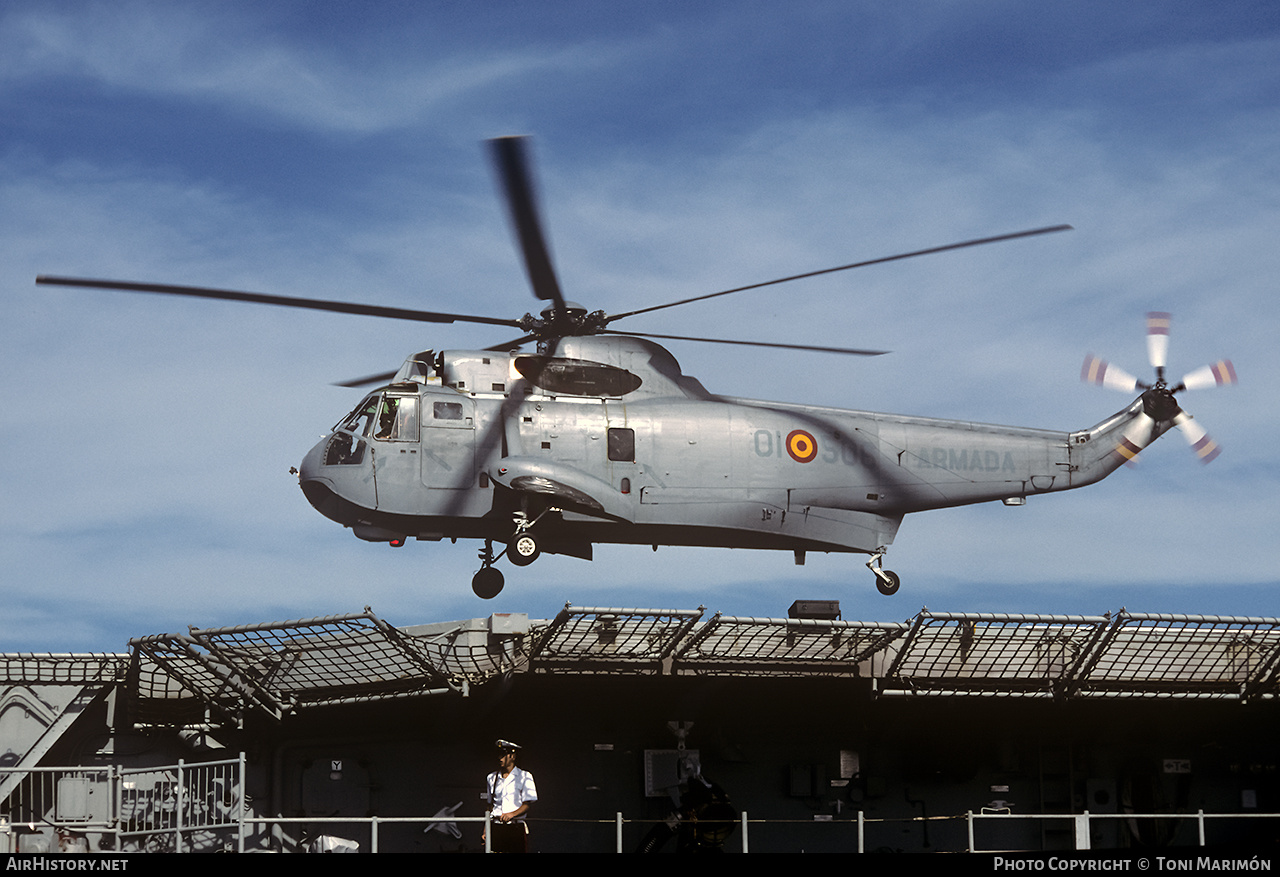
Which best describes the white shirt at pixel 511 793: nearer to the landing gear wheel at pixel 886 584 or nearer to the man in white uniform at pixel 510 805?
the man in white uniform at pixel 510 805

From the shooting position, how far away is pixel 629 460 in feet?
90.9

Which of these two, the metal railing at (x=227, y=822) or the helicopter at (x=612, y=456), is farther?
the helicopter at (x=612, y=456)

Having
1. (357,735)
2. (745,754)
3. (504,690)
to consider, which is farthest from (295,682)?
(745,754)

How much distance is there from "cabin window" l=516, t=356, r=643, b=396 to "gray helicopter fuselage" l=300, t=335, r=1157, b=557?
3 cm

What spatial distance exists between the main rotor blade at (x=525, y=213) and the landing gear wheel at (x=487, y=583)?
5.09 m

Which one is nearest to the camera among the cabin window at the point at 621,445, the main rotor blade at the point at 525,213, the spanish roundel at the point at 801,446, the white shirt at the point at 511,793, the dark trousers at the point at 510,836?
the dark trousers at the point at 510,836

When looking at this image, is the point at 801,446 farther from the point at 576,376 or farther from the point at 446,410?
the point at 446,410

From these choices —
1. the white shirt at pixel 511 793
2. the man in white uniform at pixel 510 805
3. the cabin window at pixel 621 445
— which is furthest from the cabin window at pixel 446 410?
the white shirt at pixel 511 793

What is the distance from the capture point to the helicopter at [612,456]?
26672 millimetres

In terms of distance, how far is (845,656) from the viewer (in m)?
23.8

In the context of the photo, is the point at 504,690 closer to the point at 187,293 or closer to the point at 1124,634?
the point at 187,293

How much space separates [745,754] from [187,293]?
11826 mm

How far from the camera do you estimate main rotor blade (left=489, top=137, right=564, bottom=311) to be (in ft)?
71.4

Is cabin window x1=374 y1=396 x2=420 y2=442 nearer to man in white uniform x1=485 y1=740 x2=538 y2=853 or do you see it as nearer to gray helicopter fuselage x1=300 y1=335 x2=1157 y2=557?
gray helicopter fuselage x1=300 y1=335 x2=1157 y2=557
